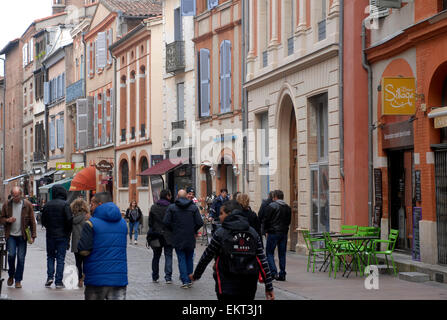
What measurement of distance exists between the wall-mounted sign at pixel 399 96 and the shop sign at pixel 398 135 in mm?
636

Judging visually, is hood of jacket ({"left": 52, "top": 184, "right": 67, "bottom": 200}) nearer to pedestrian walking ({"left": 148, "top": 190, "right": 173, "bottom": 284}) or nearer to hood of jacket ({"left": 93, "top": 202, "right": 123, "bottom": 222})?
pedestrian walking ({"left": 148, "top": 190, "right": 173, "bottom": 284})

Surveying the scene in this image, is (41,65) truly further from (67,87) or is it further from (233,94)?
(233,94)

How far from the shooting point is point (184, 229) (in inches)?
627

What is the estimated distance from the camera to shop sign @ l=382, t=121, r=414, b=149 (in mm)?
18475

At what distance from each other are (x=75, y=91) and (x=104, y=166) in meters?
9.97

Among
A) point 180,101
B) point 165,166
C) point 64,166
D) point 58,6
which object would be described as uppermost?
point 58,6

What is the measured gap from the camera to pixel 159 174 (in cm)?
3578

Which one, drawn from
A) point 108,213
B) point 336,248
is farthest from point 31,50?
point 108,213

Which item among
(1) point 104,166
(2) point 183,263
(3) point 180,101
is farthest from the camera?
(1) point 104,166

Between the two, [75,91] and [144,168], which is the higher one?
[75,91]

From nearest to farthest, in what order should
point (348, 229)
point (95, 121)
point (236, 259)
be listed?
point (236, 259), point (348, 229), point (95, 121)

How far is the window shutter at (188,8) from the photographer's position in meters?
34.1

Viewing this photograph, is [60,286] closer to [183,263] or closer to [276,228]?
Result: [183,263]
